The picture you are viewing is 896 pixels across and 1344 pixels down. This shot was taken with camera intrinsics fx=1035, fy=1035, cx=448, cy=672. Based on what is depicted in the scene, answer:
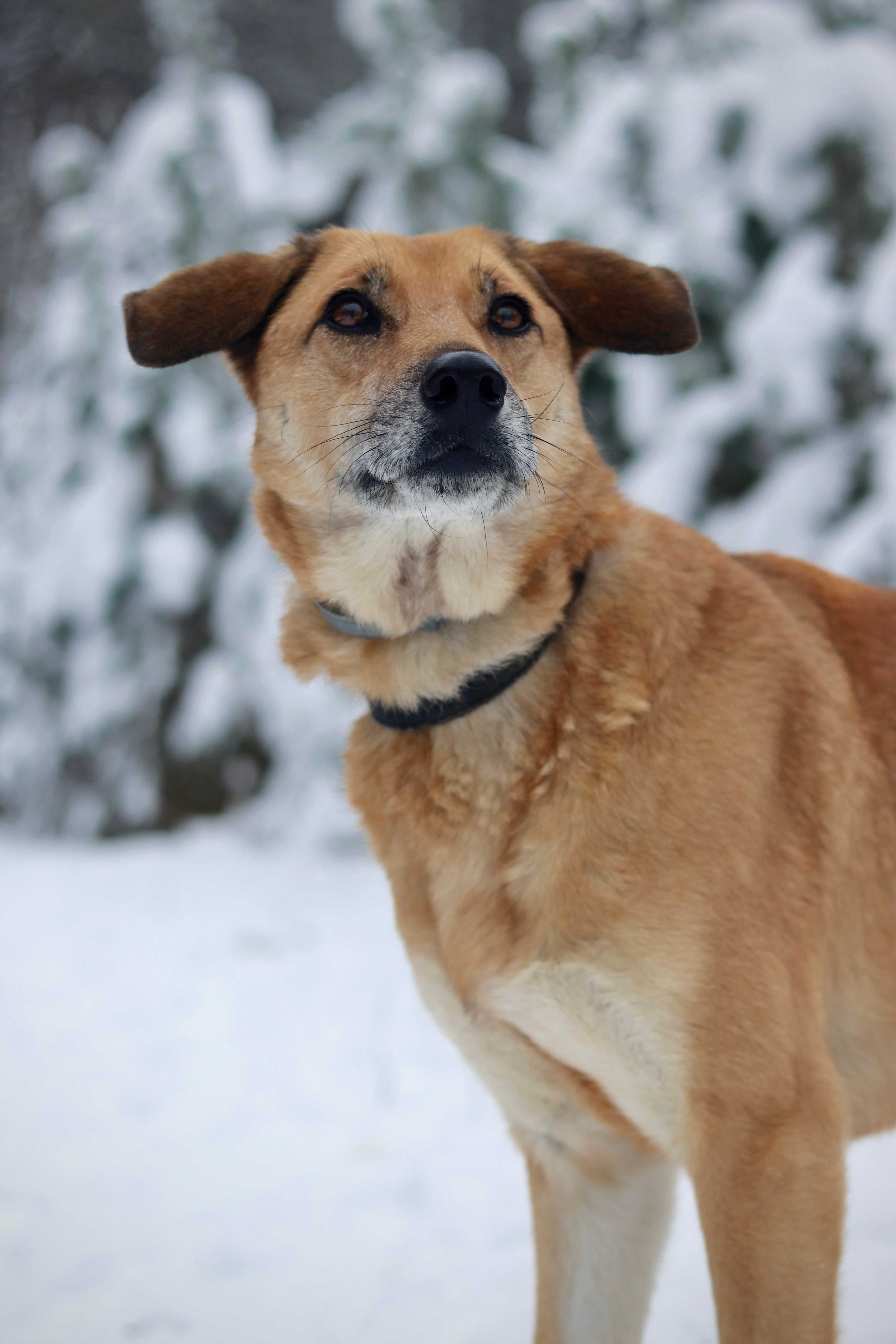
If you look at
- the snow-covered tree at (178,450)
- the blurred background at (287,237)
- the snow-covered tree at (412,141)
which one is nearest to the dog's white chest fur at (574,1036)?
the blurred background at (287,237)

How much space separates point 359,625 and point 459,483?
0.29 m

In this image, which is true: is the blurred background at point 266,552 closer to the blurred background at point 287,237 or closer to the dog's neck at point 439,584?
the blurred background at point 287,237

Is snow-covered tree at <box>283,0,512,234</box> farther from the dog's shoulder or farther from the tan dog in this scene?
the dog's shoulder

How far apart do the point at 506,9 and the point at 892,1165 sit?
754 cm

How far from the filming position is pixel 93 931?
157 inches

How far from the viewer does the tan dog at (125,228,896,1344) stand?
4.59 feet

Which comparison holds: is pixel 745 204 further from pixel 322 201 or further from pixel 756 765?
pixel 756 765

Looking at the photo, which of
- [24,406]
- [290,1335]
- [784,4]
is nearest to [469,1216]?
[290,1335]

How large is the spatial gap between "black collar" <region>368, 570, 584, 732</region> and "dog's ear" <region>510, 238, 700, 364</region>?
51 centimetres

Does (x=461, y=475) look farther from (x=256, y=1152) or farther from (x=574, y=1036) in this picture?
(x=256, y=1152)

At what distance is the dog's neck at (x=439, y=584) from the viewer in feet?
5.43

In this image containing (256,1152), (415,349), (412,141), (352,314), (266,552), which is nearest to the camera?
(415,349)

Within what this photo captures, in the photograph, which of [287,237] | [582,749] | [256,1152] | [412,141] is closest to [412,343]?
[582,749]

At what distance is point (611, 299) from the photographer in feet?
6.27
